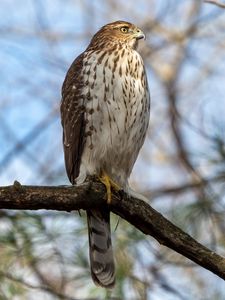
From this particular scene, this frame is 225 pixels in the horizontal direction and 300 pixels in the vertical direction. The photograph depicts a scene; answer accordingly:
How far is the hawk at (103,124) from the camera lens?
4.62m

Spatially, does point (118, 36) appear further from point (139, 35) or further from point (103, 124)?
point (103, 124)

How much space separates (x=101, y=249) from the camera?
4.90 m

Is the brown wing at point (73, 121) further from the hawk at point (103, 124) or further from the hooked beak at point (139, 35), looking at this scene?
the hooked beak at point (139, 35)

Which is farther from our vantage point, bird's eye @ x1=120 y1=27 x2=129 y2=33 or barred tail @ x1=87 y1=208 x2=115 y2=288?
bird's eye @ x1=120 y1=27 x2=129 y2=33

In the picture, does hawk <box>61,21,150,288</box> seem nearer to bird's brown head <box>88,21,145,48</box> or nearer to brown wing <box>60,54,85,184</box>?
brown wing <box>60,54,85,184</box>

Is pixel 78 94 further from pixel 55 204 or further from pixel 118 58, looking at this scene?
pixel 55 204

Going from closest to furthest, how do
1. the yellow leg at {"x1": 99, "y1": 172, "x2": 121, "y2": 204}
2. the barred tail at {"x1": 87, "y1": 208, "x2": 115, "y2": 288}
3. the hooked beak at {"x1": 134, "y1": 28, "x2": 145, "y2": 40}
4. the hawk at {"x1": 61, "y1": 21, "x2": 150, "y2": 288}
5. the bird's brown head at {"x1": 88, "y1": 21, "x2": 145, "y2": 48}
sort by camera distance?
the yellow leg at {"x1": 99, "y1": 172, "x2": 121, "y2": 204} → the hawk at {"x1": 61, "y1": 21, "x2": 150, "y2": 288} → the barred tail at {"x1": 87, "y1": 208, "x2": 115, "y2": 288} → the bird's brown head at {"x1": 88, "y1": 21, "x2": 145, "y2": 48} → the hooked beak at {"x1": 134, "y1": 28, "x2": 145, "y2": 40}

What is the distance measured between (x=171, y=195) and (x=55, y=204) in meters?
2.06

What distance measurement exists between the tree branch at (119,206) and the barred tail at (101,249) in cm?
71

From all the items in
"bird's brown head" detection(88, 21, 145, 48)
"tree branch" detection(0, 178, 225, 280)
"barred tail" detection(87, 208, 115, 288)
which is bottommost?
"tree branch" detection(0, 178, 225, 280)

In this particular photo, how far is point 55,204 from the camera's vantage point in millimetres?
3652

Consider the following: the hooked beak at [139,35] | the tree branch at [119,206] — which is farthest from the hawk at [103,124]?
the tree branch at [119,206]

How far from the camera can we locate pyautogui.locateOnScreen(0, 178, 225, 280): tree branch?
3557 mm

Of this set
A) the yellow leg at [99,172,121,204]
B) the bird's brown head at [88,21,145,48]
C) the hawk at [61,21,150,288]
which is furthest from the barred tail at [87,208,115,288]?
the bird's brown head at [88,21,145,48]
